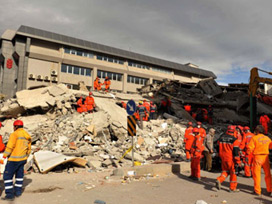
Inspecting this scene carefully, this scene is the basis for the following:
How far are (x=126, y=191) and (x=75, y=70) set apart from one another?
25.7m

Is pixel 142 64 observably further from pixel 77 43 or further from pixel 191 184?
pixel 191 184

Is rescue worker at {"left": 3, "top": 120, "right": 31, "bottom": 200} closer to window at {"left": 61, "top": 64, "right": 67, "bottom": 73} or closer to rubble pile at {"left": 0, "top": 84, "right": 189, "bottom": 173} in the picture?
rubble pile at {"left": 0, "top": 84, "right": 189, "bottom": 173}

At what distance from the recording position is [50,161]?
26.3 feet

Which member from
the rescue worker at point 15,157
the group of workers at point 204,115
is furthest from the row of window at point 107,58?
the rescue worker at point 15,157

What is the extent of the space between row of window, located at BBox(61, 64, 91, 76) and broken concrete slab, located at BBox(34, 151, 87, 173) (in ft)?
70.0

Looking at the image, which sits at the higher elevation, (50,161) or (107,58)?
(107,58)

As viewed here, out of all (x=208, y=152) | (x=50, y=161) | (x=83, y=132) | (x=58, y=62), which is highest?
(x=58, y=62)

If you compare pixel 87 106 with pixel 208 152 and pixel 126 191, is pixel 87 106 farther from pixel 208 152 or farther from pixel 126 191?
pixel 126 191

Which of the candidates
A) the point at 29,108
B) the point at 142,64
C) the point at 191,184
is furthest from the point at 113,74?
the point at 191,184

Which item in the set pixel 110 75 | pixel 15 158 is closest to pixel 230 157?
pixel 15 158

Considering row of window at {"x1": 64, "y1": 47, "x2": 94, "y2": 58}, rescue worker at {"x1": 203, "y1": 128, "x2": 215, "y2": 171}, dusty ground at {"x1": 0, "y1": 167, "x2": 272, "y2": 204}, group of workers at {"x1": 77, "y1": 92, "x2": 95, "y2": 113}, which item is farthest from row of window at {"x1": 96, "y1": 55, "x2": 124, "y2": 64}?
dusty ground at {"x1": 0, "y1": 167, "x2": 272, "y2": 204}

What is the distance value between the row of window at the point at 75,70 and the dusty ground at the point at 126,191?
22.6m

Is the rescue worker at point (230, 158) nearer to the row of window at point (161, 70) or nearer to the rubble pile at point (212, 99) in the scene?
the rubble pile at point (212, 99)

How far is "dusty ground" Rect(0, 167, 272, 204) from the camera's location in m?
5.05
